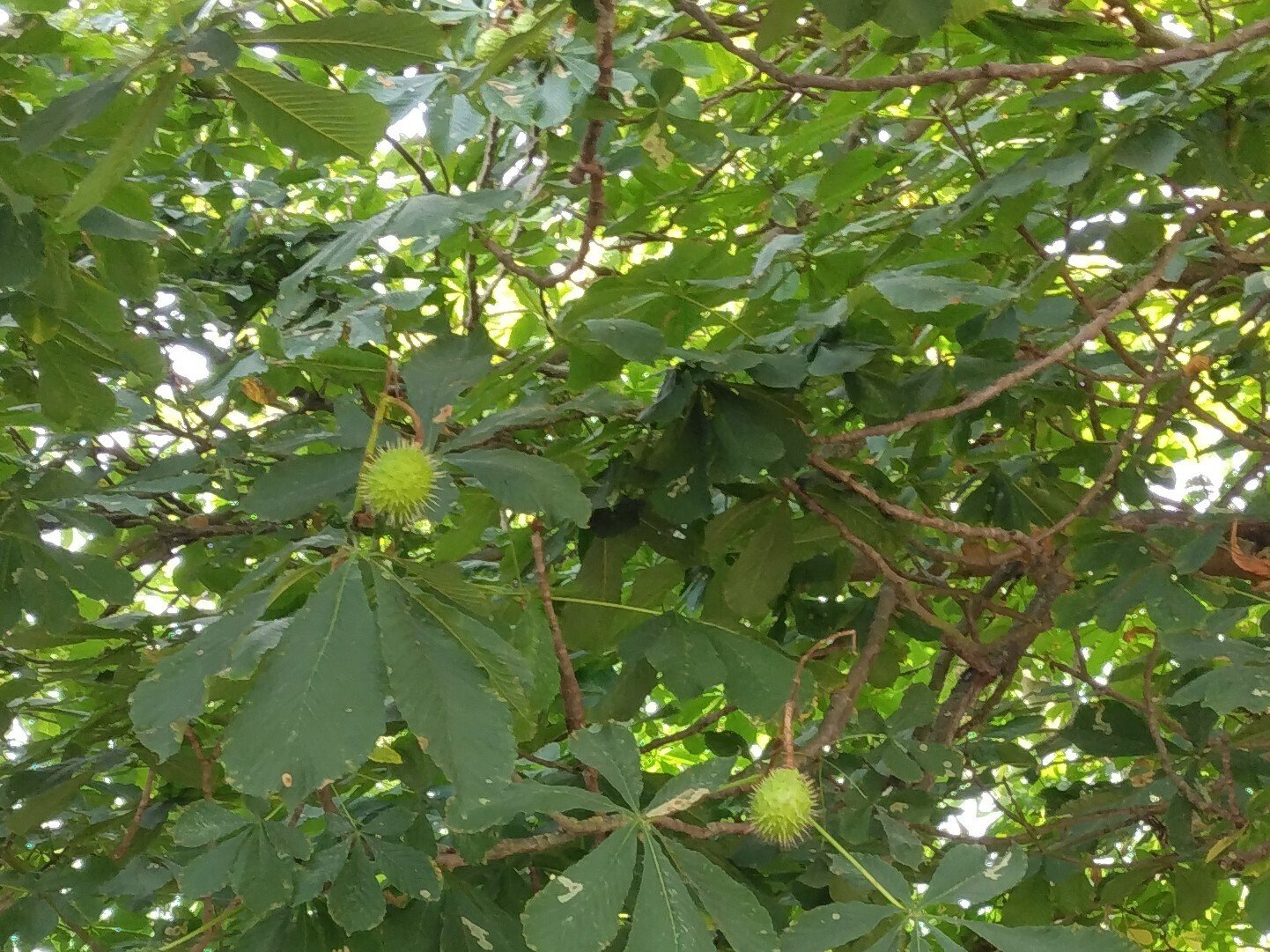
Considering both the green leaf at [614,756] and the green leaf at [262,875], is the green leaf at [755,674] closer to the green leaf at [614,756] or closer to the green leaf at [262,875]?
the green leaf at [614,756]

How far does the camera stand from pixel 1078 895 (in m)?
1.93

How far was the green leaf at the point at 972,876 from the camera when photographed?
3.43 feet

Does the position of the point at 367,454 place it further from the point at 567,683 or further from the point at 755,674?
the point at 755,674

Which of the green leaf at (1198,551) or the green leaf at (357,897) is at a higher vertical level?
the green leaf at (1198,551)

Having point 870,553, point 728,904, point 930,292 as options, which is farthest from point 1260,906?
point 930,292

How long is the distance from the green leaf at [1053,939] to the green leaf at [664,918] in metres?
0.27

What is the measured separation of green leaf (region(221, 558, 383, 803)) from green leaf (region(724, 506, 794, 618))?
2.36 ft

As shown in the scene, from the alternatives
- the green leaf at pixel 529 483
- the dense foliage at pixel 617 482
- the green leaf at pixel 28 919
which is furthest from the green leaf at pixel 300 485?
the green leaf at pixel 28 919

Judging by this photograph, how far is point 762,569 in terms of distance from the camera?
1494 mm

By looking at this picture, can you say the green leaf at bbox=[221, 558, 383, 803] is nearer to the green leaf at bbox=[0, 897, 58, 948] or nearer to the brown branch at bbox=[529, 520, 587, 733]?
the brown branch at bbox=[529, 520, 587, 733]

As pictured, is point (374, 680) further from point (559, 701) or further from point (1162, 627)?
point (1162, 627)

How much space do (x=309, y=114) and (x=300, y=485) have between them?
0.40m

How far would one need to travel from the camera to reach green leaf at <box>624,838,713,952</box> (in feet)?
3.14

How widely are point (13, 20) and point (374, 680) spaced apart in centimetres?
119
